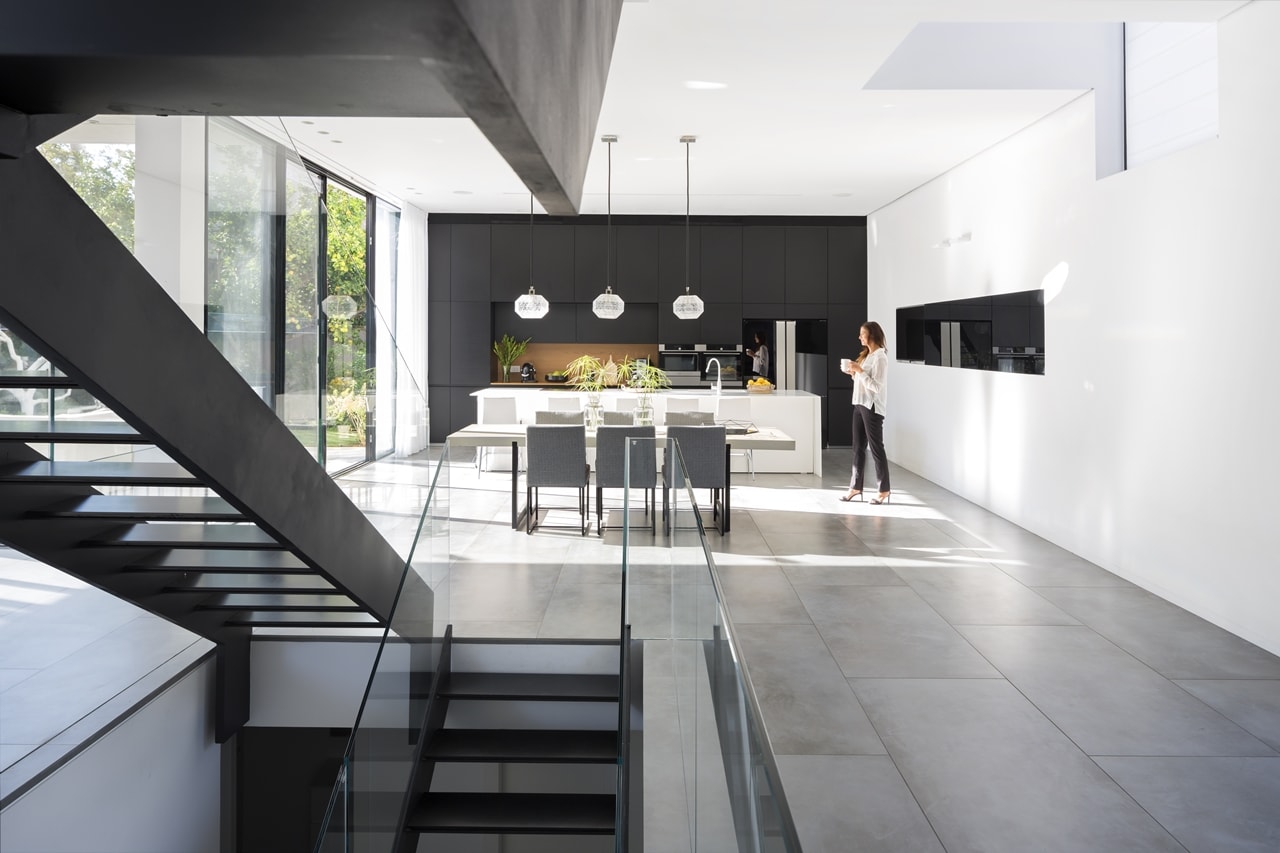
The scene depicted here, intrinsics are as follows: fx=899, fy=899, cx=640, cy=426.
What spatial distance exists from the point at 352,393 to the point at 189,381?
1570 millimetres

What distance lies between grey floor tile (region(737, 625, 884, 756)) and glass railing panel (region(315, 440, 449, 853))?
4.72 feet

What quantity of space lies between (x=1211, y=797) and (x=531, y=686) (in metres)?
2.94

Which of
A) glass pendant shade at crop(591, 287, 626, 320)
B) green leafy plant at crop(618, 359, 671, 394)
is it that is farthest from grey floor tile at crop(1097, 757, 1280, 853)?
glass pendant shade at crop(591, 287, 626, 320)

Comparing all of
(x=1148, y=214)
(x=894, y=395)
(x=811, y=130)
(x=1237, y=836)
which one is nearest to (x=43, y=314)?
(x=1237, y=836)

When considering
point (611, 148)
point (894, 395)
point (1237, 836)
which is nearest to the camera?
point (1237, 836)

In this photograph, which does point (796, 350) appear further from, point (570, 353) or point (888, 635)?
point (888, 635)

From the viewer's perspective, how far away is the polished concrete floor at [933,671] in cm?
283

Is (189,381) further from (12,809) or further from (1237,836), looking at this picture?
(1237,836)

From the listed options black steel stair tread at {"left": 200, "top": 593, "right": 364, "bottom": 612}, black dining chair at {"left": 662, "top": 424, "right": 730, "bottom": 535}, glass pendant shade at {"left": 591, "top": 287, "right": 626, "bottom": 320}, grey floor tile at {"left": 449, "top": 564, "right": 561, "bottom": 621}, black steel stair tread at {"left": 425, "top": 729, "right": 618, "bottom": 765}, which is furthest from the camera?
glass pendant shade at {"left": 591, "top": 287, "right": 626, "bottom": 320}

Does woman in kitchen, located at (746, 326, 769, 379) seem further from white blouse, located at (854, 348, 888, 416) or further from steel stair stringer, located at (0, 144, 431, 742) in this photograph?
steel stair stringer, located at (0, 144, 431, 742)

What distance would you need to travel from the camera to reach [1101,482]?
225 inches

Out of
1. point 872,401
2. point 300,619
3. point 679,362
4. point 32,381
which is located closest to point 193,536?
point 32,381

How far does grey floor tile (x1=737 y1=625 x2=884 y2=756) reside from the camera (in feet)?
10.8

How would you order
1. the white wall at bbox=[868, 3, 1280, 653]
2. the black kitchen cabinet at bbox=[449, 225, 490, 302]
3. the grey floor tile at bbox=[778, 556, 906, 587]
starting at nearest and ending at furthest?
the white wall at bbox=[868, 3, 1280, 653]
the grey floor tile at bbox=[778, 556, 906, 587]
the black kitchen cabinet at bbox=[449, 225, 490, 302]
